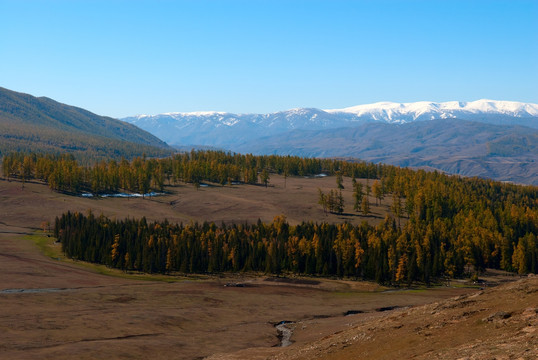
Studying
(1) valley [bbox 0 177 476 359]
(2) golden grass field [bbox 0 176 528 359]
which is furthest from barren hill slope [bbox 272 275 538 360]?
(1) valley [bbox 0 177 476 359]

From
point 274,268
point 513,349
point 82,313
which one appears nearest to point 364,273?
point 274,268

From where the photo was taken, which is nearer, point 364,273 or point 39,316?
point 39,316

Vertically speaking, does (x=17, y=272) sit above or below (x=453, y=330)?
below

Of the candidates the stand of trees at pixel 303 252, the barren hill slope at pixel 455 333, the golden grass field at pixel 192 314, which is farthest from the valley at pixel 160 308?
the barren hill slope at pixel 455 333

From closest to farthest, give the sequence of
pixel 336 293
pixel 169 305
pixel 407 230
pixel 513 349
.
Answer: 1. pixel 513 349
2. pixel 169 305
3. pixel 336 293
4. pixel 407 230

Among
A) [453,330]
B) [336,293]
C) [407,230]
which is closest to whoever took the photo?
[453,330]

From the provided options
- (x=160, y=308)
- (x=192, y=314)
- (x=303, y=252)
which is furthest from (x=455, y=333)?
(x=303, y=252)

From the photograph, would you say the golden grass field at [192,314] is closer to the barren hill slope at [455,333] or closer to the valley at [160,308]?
the valley at [160,308]

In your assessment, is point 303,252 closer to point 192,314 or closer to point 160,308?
point 160,308

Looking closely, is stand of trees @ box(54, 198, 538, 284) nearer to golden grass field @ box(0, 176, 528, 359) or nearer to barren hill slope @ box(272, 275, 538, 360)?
golden grass field @ box(0, 176, 528, 359)

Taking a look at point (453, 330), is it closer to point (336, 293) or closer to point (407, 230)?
point (336, 293)
